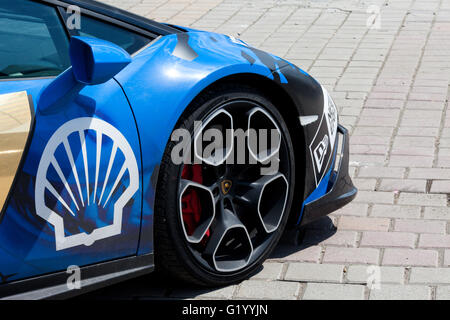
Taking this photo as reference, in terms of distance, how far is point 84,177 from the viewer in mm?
2539

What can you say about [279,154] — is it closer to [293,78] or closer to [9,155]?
[293,78]

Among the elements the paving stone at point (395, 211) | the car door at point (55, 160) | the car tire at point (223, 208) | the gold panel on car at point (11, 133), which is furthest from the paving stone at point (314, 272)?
the gold panel on car at point (11, 133)

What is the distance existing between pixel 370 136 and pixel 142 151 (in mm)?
2531

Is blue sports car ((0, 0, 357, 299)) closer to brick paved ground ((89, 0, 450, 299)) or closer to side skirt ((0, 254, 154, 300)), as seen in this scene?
side skirt ((0, 254, 154, 300))

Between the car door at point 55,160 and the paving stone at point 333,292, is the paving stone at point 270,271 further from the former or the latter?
the car door at point 55,160

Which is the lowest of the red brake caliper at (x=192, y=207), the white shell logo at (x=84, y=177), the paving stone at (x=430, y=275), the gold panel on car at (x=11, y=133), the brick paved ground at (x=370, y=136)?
the brick paved ground at (x=370, y=136)

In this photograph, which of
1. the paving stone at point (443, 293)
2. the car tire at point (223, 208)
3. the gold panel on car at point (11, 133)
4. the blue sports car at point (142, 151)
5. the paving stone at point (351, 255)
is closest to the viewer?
the gold panel on car at point (11, 133)

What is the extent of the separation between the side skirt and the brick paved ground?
349 millimetres

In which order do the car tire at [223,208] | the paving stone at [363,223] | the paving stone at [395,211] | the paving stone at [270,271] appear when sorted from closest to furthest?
1. the car tire at [223,208]
2. the paving stone at [270,271]
3. the paving stone at [363,223]
4. the paving stone at [395,211]

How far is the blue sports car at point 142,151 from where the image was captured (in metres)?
2.44

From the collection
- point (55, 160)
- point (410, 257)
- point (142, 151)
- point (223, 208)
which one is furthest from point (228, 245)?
point (55, 160)

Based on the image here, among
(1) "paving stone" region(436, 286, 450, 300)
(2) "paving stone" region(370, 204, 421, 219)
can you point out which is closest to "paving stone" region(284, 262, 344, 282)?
(1) "paving stone" region(436, 286, 450, 300)
